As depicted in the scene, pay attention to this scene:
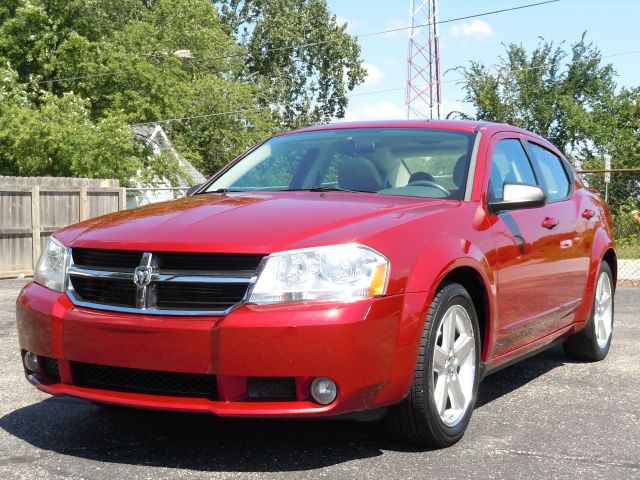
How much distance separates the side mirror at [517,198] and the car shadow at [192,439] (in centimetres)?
131

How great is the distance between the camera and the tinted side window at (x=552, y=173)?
6.24m

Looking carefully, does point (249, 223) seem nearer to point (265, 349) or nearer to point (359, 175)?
point (265, 349)

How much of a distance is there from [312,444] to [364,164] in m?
1.64

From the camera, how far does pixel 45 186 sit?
1898 centimetres

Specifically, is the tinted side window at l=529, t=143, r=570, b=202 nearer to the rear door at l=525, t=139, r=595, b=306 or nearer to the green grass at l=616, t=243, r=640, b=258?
the rear door at l=525, t=139, r=595, b=306

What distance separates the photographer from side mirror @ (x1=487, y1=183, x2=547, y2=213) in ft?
16.4

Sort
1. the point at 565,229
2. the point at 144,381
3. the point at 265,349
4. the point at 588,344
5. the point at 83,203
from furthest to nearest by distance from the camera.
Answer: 1. the point at 83,203
2. the point at 588,344
3. the point at 565,229
4. the point at 144,381
5. the point at 265,349

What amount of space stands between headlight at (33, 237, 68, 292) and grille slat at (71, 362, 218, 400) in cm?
40

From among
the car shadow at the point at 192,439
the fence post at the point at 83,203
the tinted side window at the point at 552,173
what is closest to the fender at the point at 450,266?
the car shadow at the point at 192,439

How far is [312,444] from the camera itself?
449 cm

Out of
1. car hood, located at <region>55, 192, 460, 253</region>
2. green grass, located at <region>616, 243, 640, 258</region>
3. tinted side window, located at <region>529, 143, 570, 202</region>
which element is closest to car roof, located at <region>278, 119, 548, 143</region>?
tinted side window, located at <region>529, 143, 570, 202</region>

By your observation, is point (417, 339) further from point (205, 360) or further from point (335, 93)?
point (335, 93)

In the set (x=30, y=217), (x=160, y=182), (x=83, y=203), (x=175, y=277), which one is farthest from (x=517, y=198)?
(x=160, y=182)

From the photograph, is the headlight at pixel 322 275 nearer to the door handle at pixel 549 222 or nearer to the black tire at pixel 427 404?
the black tire at pixel 427 404
